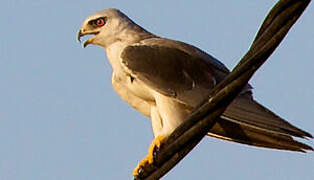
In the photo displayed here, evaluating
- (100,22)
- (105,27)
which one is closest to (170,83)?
(105,27)

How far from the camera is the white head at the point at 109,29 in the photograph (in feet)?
21.4

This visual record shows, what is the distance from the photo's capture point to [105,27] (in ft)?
22.0

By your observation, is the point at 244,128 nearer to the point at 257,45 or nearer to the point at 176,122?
the point at 176,122

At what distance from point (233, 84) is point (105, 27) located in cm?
364

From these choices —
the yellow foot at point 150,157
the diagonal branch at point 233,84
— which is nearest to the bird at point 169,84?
the yellow foot at point 150,157

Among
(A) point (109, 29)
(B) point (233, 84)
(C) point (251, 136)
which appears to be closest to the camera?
(B) point (233, 84)

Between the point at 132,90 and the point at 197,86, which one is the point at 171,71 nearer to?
the point at 197,86

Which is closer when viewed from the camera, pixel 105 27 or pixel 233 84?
pixel 233 84

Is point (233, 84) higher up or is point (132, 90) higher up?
point (132, 90)

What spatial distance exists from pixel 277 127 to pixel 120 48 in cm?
201

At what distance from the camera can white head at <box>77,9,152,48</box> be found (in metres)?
6.51

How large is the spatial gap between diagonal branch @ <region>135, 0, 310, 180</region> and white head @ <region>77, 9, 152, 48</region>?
9.03 ft

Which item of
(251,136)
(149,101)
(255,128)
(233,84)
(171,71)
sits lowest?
(233,84)

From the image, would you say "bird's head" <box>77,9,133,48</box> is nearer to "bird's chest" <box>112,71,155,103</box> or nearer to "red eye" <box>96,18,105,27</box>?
"red eye" <box>96,18,105,27</box>
